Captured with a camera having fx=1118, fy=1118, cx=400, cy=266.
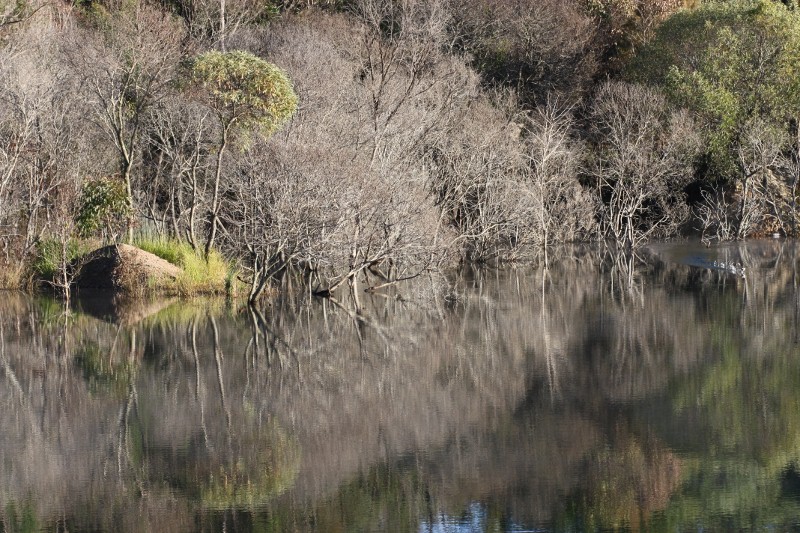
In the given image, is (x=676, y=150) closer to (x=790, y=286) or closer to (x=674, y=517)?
(x=790, y=286)

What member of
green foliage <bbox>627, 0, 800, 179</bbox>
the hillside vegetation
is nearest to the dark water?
the hillside vegetation

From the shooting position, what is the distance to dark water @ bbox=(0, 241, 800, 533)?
10.7 m

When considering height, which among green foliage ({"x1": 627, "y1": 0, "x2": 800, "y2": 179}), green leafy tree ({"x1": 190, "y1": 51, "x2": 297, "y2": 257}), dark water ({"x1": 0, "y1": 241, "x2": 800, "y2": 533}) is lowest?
dark water ({"x1": 0, "y1": 241, "x2": 800, "y2": 533})

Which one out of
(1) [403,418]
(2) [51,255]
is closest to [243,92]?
(2) [51,255]

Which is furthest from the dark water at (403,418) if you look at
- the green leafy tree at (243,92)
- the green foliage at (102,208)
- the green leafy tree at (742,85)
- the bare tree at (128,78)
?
the green leafy tree at (742,85)

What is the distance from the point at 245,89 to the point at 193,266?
496cm

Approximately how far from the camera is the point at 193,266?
2928 cm

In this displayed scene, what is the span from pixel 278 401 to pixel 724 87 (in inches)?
1508

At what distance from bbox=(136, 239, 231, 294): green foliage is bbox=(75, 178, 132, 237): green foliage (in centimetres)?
137

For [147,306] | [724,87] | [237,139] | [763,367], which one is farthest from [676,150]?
[763,367]

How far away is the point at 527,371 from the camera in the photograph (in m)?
17.8

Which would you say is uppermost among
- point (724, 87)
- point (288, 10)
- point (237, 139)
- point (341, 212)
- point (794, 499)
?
point (288, 10)

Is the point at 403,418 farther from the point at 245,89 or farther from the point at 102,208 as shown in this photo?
the point at 102,208

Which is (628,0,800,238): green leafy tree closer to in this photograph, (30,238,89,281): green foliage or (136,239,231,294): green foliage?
(136,239,231,294): green foliage
